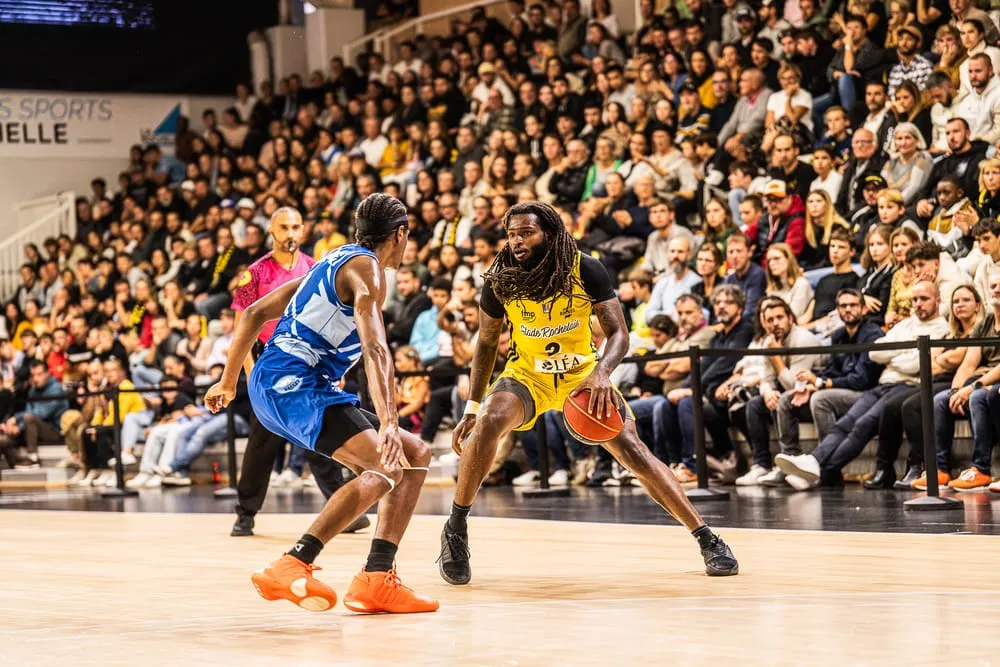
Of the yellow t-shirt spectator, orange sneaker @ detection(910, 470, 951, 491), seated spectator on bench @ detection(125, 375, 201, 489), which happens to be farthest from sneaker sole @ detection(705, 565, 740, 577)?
the yellow t-shirt spectator

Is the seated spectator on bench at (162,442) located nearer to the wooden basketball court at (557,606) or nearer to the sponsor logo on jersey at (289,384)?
the wooden basketball court at (557,606)

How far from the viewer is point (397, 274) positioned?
571 inches

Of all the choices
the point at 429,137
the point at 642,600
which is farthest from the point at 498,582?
the point at 429,137

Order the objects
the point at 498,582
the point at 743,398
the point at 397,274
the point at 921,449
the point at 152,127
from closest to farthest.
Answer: the point at 498,582 < the point at 921,449 < the point at 743,398 < the point at 397,274 < the point at 152,127

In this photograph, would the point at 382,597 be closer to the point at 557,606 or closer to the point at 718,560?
the point at 557,606

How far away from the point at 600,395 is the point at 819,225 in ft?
20.7

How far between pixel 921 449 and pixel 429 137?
337 inches

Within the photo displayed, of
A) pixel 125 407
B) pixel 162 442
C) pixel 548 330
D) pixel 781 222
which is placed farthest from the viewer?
pixel 125 407

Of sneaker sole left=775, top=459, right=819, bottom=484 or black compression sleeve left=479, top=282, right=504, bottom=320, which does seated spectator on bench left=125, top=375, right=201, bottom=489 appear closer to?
sneaker sole left=775, top=459, right=819, bottom=484

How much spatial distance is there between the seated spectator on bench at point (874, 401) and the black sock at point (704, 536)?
407 centimetres

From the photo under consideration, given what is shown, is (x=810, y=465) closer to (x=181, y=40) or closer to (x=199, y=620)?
(x=199, y=620)

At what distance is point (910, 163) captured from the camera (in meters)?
11.0

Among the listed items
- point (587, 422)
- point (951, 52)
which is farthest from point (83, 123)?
point (587, 422)

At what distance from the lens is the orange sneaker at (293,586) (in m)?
4.75
